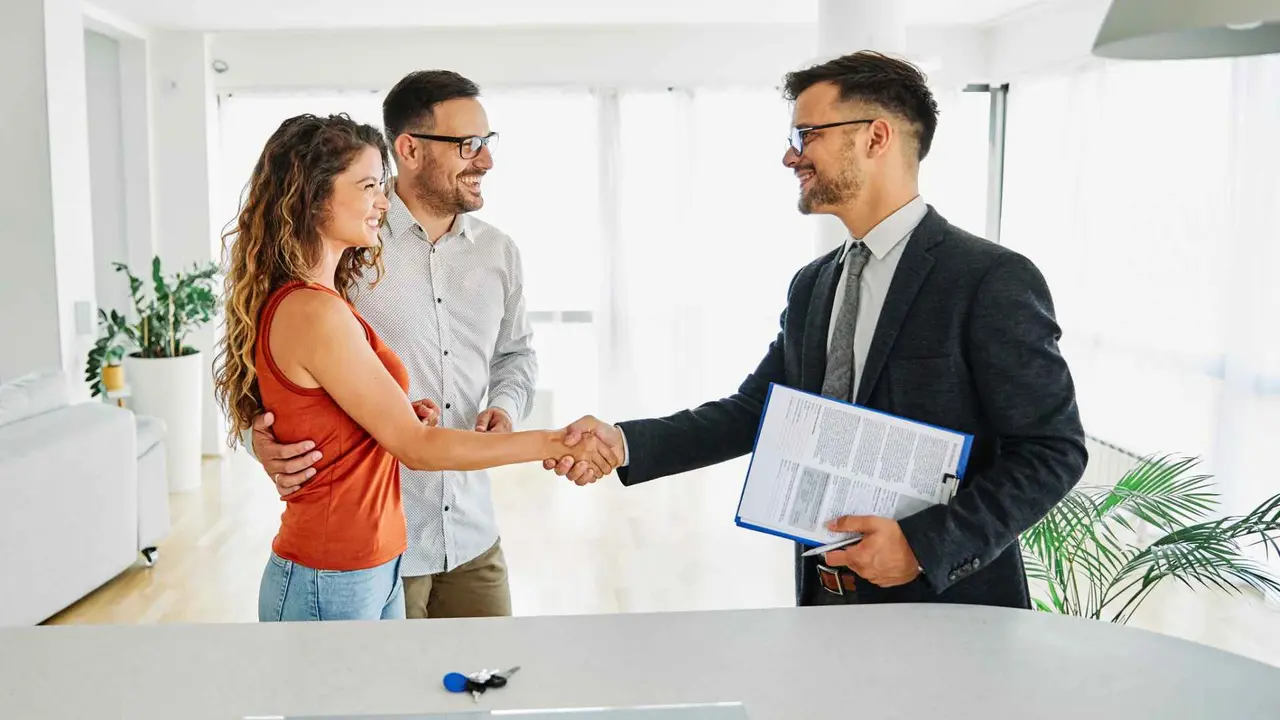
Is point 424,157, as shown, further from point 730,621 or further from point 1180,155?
point 1180,155

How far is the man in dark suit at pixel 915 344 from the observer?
5.05 feet

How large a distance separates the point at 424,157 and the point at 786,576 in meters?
2.65

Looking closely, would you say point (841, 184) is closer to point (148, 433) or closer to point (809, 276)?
point (809, 276)

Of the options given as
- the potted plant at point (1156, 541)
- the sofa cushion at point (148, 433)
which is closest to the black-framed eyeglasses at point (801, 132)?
the potted plant at point (1156, 541)

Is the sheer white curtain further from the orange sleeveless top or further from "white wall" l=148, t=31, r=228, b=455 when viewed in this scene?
"white wall" l=148, t=31, r=228, b=455

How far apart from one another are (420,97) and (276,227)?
0.58 meters

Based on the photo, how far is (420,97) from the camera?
2.21m

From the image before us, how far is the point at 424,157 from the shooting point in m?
2.23

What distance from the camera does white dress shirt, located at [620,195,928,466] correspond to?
1.73 m

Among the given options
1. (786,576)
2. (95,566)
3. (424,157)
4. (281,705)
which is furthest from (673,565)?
(281,705)

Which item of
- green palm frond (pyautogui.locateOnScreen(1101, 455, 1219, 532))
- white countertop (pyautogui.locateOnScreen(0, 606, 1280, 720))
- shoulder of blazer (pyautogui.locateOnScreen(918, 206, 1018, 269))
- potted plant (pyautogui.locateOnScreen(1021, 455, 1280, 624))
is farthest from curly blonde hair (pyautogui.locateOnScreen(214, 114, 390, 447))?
green palm frond (pyautogui.locateOnScreen(1101, 455, 1219, 532))

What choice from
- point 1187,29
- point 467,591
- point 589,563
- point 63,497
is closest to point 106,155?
point 63,497

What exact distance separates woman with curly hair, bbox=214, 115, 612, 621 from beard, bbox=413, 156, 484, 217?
1.13 feet

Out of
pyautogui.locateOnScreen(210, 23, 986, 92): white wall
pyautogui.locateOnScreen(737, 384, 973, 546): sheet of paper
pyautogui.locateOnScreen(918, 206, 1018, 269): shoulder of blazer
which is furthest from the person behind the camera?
pyautogui.locateOnScreen(210, 23, 986, 92): white wall
